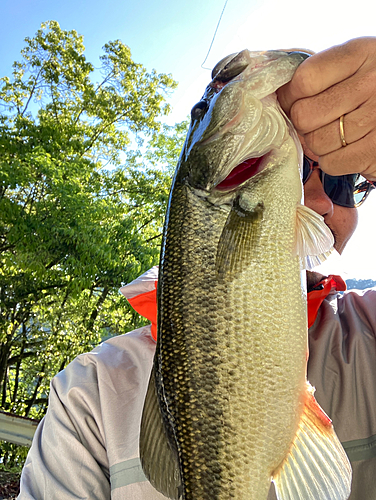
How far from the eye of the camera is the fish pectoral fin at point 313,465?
996mm

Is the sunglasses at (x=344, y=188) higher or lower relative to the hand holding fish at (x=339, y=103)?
lower

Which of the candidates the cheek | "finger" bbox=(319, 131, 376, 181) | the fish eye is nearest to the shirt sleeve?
the fish eye

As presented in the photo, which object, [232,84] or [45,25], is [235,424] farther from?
[45,25]

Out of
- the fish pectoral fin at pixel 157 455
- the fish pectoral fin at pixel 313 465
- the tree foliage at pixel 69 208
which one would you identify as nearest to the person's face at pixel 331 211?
the fish pectoral fin at pixel 313 465

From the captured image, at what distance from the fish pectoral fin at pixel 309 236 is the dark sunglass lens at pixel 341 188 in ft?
3.24

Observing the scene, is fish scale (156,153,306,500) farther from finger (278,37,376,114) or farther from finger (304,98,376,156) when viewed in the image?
finger (278,37,376,114)

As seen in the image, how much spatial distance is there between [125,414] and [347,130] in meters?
1.40

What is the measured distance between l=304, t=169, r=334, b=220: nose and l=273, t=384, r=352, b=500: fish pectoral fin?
123 centimetres

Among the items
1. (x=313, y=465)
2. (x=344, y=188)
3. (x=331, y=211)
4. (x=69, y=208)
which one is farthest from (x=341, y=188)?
(x=69, y=208)

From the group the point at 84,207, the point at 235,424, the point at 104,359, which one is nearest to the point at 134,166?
the point at 84,207

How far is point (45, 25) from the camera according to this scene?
11.5 metres

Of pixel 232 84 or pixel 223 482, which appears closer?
pixel 223 482

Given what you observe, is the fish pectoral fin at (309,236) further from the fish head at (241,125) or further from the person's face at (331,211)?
the person's face at (331,211)

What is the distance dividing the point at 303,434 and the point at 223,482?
259 millimetres
